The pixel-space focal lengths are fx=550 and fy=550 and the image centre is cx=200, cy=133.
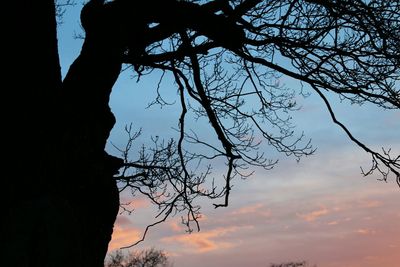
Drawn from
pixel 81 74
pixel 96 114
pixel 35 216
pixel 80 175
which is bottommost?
pixel 35 216

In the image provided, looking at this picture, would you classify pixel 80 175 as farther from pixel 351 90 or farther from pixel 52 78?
pixel 351 90

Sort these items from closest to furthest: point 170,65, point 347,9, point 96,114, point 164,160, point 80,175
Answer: point 80,175 < point 96,114 < point 347,9 < point 170,65 < point 164,160

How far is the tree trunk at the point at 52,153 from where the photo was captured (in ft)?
12.4

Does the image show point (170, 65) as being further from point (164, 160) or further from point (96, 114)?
point (164, 160)

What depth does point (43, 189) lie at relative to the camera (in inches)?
157

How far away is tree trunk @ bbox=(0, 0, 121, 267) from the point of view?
378 cm

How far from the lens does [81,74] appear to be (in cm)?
495

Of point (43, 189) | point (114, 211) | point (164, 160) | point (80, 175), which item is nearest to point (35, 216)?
point (43, 189)

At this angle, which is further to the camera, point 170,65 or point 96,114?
point 170,65

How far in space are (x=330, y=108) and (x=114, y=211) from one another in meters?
3.22

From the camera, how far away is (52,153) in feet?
13.8

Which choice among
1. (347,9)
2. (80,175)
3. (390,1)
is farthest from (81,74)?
(390,1)

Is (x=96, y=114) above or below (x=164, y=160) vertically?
below

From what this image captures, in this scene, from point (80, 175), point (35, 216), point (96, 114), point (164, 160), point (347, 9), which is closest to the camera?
point (35, 216)
